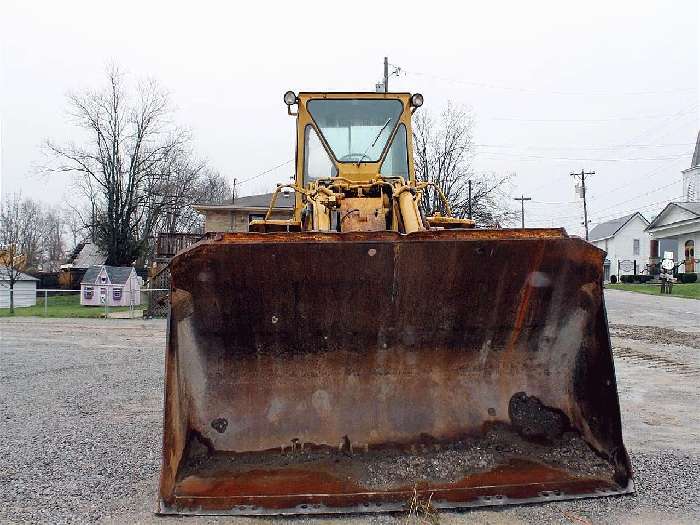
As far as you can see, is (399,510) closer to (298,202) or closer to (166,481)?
(166,481)

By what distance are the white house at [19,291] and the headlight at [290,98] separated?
28.0 m

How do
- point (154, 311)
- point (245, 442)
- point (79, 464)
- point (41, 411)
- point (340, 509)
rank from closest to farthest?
point (340, 509)
point (245, 442)
point (79, 464)
point (41, 411)
point (154, 311)

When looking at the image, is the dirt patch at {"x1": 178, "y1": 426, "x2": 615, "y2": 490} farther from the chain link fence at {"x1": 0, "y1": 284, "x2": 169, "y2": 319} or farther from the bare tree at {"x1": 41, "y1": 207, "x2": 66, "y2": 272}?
the bare tree at {"x1": 41, "y1": 207, "x2": 66, "y2": 272}

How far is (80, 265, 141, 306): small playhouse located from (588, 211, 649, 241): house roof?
43.3m

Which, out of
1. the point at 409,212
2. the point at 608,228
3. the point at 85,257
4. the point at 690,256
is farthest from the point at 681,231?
the point at 85,257

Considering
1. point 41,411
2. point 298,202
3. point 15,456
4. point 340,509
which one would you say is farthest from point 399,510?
point 41,411

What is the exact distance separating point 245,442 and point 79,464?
4.34ft

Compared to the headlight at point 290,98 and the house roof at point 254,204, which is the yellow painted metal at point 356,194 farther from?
the house roof at point 254,204

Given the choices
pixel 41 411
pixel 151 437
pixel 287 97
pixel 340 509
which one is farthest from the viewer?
pixel 287 97

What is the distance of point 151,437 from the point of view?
13.7 feet

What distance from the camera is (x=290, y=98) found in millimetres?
5539

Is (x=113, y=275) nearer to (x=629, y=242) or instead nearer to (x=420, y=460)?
(x=420, y=460)

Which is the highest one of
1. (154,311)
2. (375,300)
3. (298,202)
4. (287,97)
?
(287,97)

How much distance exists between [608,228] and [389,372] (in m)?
60.0
